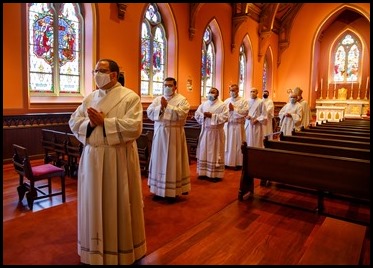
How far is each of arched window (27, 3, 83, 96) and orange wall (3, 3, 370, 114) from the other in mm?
413

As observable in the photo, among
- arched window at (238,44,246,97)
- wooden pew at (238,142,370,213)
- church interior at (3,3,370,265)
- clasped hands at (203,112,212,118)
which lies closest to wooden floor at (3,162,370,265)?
church interior at (3,3,370,265)

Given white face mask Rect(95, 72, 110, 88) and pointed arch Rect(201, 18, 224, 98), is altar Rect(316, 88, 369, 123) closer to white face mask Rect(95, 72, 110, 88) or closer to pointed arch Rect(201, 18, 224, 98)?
pointed arch Rect(201, 18, 224, 98)

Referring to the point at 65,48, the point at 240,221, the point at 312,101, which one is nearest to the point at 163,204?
the point at 240,221

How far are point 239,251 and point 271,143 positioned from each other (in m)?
2.49

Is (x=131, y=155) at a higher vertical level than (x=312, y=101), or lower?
lower

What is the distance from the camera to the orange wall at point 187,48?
6.66 m

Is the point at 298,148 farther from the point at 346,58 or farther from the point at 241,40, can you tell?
the point at 346,58

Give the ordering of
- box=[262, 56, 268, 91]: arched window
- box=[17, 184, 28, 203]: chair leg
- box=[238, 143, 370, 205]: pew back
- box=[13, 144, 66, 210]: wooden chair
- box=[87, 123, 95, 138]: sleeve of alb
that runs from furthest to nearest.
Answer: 1. box=[262, 56, 268, 91]: arched window
2. box=[17, 184, 28, 203]: chair leg
3. box=[13, 144, 66, 210]: wooden chair
4. box=[238, 143, 370, 205]: pew back
5. box=[87, 123, 95, 138]: sleeve of alb

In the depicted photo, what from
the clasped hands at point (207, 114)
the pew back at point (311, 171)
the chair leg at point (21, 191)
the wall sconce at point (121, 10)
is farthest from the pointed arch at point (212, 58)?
the chair leg at point (21, 191)

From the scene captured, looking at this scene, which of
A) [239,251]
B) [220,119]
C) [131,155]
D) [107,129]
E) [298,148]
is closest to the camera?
[107,129]

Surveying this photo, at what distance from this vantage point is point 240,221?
397 centimetres

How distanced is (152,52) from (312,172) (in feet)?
24.8

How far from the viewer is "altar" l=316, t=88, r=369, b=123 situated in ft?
50.1

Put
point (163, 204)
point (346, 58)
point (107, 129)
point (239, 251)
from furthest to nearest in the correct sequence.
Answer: point (346, 58) < point (163, 204) < point (239, 251) < point (107, 129)
